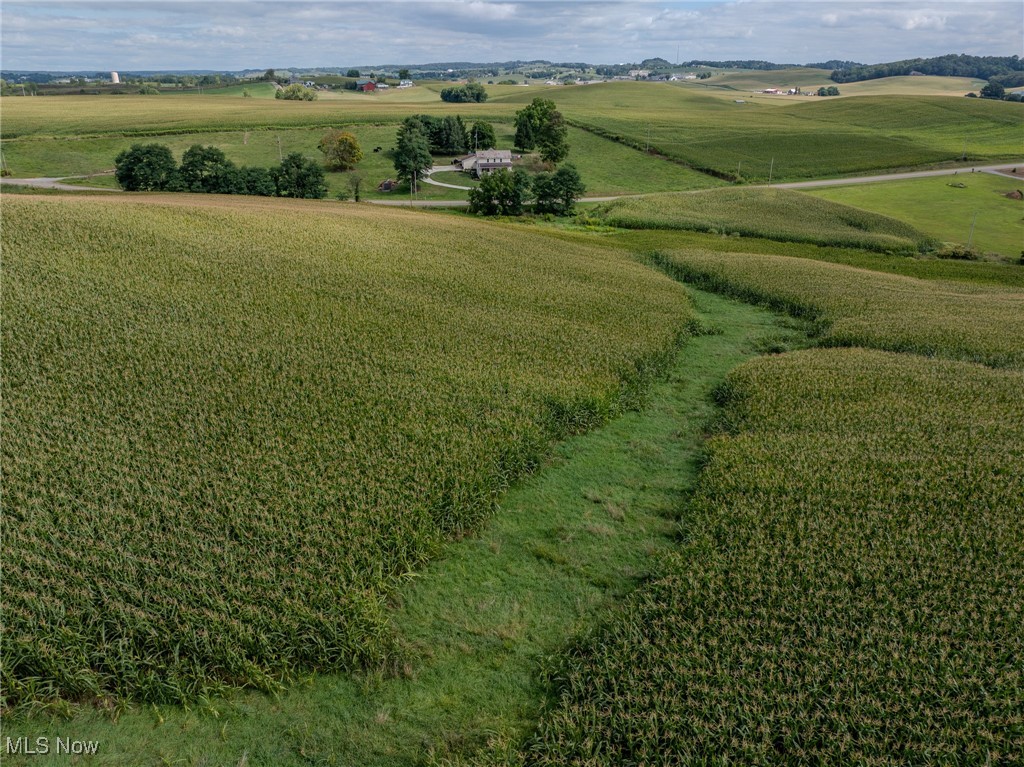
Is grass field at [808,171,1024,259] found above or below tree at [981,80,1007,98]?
below

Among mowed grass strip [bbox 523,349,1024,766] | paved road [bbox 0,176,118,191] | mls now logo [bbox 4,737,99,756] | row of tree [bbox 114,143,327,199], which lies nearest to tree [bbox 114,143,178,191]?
row of tree [bbox 114,143,327,199]

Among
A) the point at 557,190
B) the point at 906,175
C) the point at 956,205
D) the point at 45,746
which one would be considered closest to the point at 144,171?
the point at 557,190

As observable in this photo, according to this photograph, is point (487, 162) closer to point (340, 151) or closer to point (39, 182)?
point (340, 151)

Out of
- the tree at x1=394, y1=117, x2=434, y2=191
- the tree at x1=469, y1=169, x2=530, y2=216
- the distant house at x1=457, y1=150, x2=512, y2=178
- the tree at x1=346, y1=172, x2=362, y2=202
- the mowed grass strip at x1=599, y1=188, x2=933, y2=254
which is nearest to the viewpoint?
the mowed grass strip at x1=599, y1=188, x2=933, y2=254

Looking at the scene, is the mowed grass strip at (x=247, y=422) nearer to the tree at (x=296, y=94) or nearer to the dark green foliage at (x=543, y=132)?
the dark green foliage at (x=543, y=132)

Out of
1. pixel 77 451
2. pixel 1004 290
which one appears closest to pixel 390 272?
pixel 77 451

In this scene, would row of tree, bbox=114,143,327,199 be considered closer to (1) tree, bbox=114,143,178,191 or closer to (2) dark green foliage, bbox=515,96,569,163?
(1) tree, bbox=114,143,178,191
